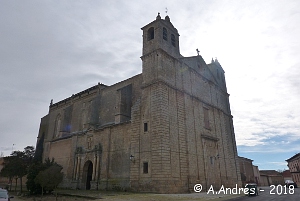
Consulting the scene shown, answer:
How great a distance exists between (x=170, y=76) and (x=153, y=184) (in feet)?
31.7

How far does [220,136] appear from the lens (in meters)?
26.1

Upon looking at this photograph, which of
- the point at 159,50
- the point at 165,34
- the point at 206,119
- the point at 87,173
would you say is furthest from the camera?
the point at 206,119

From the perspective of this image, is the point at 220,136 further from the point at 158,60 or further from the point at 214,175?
the point at 158,60

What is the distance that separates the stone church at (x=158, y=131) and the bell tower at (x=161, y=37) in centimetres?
10

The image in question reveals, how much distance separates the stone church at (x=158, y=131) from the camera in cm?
1766

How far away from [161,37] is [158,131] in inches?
369

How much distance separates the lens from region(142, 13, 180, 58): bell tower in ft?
69.4

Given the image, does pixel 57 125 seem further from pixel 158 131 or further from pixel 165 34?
pixel 158 131

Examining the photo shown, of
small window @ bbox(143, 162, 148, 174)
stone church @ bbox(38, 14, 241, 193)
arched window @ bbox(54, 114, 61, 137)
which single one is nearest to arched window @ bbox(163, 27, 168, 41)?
stone church @ bbox(38, 14, 241, 193)

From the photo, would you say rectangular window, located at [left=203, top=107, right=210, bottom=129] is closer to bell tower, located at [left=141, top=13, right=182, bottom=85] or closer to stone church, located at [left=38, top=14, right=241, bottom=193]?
stone church, located at [left=38, top=14, right=241, bottom=193]

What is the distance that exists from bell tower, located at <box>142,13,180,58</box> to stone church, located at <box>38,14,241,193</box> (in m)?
0.10

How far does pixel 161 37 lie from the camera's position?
21.3 metres

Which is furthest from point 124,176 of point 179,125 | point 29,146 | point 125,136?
point 29,146

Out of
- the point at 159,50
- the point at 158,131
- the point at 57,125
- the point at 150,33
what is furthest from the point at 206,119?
the point at 57,125
